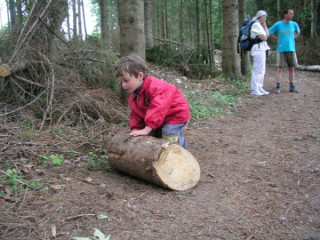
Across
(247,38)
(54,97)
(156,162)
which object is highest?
(247,38)

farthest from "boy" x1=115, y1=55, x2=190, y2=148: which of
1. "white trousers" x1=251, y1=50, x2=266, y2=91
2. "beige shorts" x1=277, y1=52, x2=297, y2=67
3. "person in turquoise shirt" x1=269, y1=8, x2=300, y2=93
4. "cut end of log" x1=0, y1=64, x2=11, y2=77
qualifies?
"beige shorts" x1=277, y1=52, x2=297, y2=67

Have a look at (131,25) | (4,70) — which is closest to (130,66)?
(131,25)

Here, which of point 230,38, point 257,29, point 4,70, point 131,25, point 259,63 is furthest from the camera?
point 230,38

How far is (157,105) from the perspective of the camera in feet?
11.1

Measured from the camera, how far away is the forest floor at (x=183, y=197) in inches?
94.2

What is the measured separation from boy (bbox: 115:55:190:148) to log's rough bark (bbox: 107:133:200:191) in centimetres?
20

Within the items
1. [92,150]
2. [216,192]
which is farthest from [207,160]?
[92,150]

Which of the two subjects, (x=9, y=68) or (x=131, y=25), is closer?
(x=9, y=68)

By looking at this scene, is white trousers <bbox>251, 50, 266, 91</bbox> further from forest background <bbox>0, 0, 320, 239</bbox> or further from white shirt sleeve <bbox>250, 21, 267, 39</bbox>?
forest background <bbox>0, 0, 320, 239</bbox>

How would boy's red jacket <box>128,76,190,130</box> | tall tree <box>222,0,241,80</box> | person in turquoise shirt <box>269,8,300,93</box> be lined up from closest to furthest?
boy's red jacket <box>128,76,190,130</box>
person in turquoise shirt <box>269,8,300,93</box>
tall tree <box>222,0,241,80</box>

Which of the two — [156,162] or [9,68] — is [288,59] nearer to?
[156,162]

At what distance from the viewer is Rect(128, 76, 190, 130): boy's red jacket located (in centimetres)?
340

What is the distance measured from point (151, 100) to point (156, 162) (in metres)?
→ 0.77

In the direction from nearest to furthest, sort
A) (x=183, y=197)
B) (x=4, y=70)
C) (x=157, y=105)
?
(x=183, y=197) < (x=157, y=105) < (x=4, y=70)
